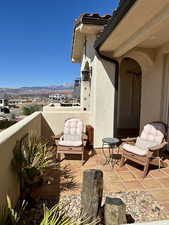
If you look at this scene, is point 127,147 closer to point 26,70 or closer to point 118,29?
point 118,29

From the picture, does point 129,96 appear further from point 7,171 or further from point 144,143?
point 7,171

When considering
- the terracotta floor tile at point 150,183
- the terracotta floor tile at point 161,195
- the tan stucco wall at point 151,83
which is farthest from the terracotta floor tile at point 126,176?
the tan stucco wall at point 151,83

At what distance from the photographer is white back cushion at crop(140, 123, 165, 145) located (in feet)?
13.5

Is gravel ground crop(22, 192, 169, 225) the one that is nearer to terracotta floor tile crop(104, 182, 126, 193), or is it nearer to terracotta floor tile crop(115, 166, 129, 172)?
terracotta floor tile crop(104, 182, 126, 193)

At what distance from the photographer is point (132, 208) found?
8.36 ft

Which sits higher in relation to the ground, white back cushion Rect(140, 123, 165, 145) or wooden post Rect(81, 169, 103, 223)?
white back cushion Rect(140, 123, 165, 145)

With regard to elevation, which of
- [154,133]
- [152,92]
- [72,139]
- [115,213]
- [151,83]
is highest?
[151,83]

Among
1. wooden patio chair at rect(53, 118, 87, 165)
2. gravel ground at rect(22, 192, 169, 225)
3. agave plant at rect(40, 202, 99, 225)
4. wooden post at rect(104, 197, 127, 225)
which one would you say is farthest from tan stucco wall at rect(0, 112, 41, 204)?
wooden patio chair at rect(53, 118, 87, 165)

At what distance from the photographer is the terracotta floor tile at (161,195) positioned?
2822 millimetres

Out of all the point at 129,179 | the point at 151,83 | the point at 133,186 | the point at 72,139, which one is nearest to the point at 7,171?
the point at 133,186

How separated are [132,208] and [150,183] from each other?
100 cm

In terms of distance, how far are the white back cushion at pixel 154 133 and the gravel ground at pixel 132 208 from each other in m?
1.60

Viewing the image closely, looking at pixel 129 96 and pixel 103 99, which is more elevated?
pixel 129 96

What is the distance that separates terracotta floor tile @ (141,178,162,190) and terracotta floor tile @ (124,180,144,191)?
0.10 metres
